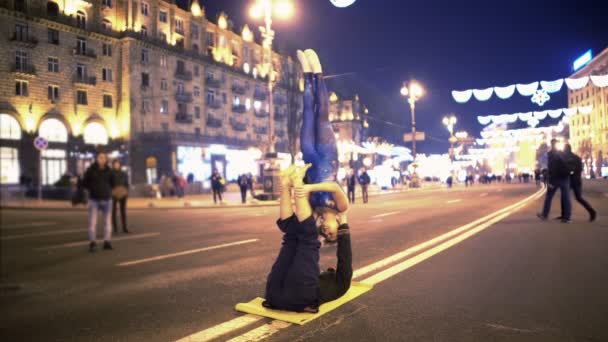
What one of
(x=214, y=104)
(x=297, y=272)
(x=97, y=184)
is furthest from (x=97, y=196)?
(x=214, y=104)

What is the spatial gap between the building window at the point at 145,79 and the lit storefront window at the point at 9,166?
16401 mm

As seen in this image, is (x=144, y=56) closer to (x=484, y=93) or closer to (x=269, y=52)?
(x=269, y=52)

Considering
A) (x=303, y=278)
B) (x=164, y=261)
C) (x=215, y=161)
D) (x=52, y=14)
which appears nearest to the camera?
(x=303, y=278)

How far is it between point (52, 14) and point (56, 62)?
7403mm

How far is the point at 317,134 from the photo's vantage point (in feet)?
21.5

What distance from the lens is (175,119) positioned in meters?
46.0

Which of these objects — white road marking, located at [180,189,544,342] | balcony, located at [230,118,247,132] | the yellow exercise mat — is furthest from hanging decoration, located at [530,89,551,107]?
balcony, located at [230,118,247,132]

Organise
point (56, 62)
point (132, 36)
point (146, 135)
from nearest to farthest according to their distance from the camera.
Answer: point (56, 62)
point (132, 36)
point (146, 135)

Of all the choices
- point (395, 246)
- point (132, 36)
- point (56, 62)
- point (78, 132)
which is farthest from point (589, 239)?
point (132, 36)

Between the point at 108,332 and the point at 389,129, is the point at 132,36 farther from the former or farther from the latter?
the point at 389,129

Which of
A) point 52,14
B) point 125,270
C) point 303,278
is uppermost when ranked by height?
point 52,14

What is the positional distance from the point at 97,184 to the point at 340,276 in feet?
19.8

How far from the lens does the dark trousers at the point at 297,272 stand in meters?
3.81

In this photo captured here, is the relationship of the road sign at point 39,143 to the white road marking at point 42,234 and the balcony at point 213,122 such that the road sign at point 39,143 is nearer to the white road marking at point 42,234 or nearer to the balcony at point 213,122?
the white road marking at point 42,234
